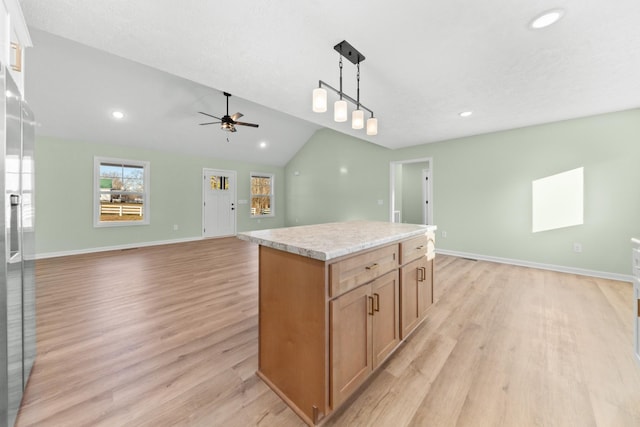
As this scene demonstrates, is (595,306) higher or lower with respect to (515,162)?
lower

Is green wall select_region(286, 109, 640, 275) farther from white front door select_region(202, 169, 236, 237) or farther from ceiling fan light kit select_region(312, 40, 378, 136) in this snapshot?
white front door select_region(202, 169, 236, 237)

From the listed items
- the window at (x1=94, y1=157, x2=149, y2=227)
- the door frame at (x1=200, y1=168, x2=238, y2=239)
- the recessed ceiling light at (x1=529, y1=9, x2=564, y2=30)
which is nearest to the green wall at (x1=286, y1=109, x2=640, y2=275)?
the recessed ceiling light at (x1=529, y1=9, x2=564, y2=30)

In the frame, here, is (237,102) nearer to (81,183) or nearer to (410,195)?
(81,183)

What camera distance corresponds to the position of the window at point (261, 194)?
774 centimetres

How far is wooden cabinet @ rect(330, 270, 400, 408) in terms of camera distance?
1.19m

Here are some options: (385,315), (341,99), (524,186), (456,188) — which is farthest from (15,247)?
(524,186)

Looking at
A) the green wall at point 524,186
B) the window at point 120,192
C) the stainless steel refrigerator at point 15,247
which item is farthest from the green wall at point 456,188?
the stainless steel refrigerator at point 15,247

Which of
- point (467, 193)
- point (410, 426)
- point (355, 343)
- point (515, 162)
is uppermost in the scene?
point (515, 162)

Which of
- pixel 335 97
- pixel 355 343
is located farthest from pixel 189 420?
pixel 335 97

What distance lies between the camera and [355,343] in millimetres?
1312

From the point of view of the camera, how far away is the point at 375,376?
5.03ft

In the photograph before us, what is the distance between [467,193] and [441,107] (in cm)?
214

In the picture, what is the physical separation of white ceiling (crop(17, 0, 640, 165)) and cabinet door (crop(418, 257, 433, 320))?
1832 millimetres

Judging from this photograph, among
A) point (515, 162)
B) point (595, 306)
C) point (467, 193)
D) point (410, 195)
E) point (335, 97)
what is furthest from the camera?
point (410, 195)
